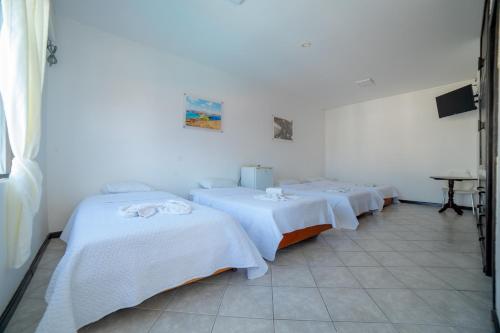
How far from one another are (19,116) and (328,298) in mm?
2382

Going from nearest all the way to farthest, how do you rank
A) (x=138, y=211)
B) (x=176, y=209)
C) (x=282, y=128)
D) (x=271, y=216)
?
(x=138, y=211)
(x=176, y=209)
(x=271, y=216)
(x=282, y=128)

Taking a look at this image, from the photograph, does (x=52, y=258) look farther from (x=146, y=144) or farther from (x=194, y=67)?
(x=194, y=67)

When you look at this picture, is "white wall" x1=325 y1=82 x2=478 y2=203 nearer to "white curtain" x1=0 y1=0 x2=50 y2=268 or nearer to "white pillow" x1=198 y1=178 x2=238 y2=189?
"white pillow" x1=198 y1=178 x2=238 y2=189

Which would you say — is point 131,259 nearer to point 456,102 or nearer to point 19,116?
point 19,116

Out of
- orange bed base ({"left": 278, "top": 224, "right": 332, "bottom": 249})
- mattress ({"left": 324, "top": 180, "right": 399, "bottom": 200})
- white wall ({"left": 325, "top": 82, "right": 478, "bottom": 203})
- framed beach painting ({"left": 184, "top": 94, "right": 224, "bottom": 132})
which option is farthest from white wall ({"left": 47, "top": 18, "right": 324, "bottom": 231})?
white wall ({"left": 325, "top": 82, "right": 478, "bottom": 203})

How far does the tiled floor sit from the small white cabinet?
172 centimetres

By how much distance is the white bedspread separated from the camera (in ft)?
6.89

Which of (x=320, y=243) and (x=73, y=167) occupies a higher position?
(x=73, y=167)

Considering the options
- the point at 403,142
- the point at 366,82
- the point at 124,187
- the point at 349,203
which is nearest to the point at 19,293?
the point at 124,187

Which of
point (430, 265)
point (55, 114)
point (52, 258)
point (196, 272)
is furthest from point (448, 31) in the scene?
point (52, 258)

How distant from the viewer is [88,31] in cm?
280

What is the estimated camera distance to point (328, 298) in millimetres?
1557

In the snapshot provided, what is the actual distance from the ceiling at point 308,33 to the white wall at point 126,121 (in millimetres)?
249

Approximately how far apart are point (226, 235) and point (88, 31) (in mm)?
3168
